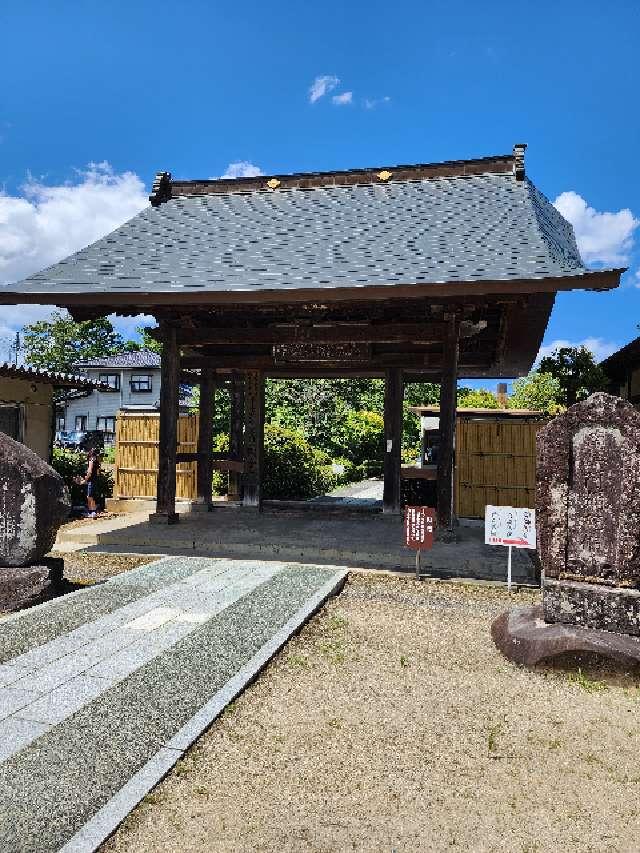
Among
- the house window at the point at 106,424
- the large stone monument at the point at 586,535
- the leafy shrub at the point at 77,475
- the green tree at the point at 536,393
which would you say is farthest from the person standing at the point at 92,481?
the house window at the point at 106,424

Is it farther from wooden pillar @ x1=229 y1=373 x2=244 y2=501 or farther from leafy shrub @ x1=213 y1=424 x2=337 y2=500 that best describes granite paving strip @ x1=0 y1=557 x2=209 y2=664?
leafy shrub @ x1=213 y1=424 x2=337 y2=500

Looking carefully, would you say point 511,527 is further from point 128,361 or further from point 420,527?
point 128,361

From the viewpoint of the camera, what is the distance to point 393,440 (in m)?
12.0

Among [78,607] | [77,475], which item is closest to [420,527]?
[78,607]

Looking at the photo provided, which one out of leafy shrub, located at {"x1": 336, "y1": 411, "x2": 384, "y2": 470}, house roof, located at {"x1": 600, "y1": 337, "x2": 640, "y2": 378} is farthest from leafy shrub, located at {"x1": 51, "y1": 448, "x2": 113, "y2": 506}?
house roof, located at {"x1": 600, "y1": 337, "x2": 640, "y2": 378}

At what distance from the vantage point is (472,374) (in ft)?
49.5

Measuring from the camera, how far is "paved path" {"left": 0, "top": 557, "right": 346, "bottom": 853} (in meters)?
2.71

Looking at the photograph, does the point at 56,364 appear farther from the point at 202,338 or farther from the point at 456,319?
the point at 456,319

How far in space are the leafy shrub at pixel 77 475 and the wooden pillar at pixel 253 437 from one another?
339cm

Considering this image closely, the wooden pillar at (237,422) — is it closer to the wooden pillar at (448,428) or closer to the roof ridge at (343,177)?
the roof ridge at (343,177)

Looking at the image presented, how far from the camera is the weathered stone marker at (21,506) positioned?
236 inches

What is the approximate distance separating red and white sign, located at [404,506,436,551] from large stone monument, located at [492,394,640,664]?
5.74ft

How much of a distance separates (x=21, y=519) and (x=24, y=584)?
69cm

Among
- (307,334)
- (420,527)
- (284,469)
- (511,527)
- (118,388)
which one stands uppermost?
(118,388)
